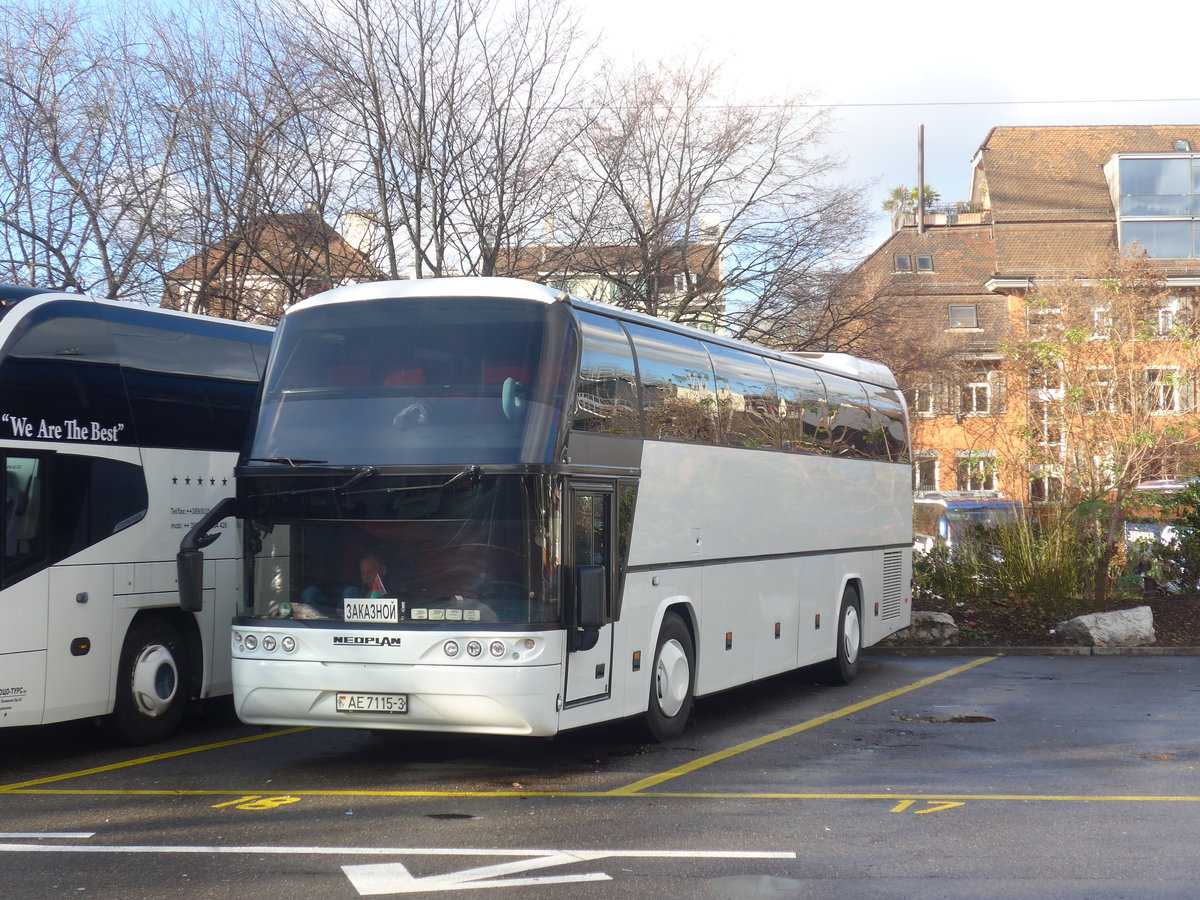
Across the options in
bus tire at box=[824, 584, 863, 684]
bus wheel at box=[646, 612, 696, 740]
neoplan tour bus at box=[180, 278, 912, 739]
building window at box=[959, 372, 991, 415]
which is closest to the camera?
neoplan tour bus at box=[180, 278, 912, 739]

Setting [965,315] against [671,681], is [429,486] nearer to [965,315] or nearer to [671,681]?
[671,681]

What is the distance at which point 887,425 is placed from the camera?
59.7 feet

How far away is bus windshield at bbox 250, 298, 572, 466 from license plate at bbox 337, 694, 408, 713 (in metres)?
1.52

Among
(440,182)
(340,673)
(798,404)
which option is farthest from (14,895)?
(440,182)

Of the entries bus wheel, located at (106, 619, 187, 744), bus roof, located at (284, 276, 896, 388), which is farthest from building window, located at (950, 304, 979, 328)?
bus wheel, located at (106, 619, 187, 744)

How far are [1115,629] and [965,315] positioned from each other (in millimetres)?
39720

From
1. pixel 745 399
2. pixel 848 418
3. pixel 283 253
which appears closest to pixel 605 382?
pixel 745 399

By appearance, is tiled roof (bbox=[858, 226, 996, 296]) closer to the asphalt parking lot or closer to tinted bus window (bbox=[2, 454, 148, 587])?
the asphalt parking lot

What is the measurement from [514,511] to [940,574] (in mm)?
14501

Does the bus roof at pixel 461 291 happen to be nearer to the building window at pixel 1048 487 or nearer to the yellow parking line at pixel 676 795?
the yellow parking line at pixel 676 795

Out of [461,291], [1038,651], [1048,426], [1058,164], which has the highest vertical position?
[1058,164]

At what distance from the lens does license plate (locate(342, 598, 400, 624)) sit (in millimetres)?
9352

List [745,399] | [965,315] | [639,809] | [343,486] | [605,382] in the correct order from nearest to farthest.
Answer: [639,809] < [343,486] < [605,382] < [745,399] < [965,315]

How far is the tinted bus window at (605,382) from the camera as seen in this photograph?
992cm
